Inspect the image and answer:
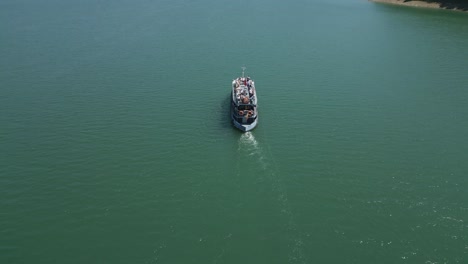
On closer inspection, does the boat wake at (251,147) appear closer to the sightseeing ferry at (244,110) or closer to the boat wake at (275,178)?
the boat wake at (275,178)

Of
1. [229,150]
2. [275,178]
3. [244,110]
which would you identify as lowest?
[275,178]

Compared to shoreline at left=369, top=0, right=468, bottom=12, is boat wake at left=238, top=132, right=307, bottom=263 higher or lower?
lower

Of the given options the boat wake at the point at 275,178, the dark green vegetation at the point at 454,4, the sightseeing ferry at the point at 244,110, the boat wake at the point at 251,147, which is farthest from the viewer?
the dark green vegetation at the point at 454,4

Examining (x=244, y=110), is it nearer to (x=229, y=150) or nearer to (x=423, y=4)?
(x=229, y=150)

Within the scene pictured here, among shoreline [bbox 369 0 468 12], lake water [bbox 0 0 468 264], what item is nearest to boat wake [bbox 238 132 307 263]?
lake water [bbox 0 0 468 264]

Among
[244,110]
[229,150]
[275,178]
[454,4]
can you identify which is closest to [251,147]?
[229,150]

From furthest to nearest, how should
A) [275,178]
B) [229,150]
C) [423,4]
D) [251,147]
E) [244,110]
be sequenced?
[423,4]
[244,110]
[251,147]
[229,150]
[275,178]

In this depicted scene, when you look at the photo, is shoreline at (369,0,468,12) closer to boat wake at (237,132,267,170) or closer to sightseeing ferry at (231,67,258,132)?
sightseeing ferry at (231,67,258,132)

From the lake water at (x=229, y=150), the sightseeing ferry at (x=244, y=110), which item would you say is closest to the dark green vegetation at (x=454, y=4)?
the lake water at (x=229, y=150)

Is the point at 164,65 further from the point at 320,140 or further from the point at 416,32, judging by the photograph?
the point at 416,32
